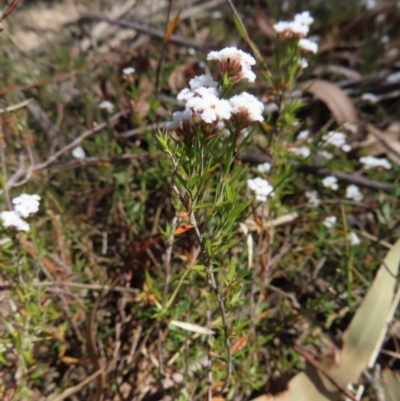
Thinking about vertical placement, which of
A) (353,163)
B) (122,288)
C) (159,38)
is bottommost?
(122,288)

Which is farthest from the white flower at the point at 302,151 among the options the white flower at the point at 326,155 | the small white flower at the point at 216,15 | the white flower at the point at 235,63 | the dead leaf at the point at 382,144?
the small white flower at the point at 216,15

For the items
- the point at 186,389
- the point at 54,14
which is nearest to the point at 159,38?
the point at 54,14

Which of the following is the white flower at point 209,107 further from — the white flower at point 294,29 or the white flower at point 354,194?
the white flower at point 354,194

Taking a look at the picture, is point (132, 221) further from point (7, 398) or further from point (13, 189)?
point (7, 398)

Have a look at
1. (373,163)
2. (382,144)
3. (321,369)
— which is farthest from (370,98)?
(321,369)

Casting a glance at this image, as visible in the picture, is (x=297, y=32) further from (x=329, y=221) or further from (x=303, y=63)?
(x=329, y=221)

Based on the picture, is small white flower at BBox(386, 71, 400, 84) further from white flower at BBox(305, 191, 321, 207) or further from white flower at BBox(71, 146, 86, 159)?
white flower at BBox(71, 146, 86, 159)
